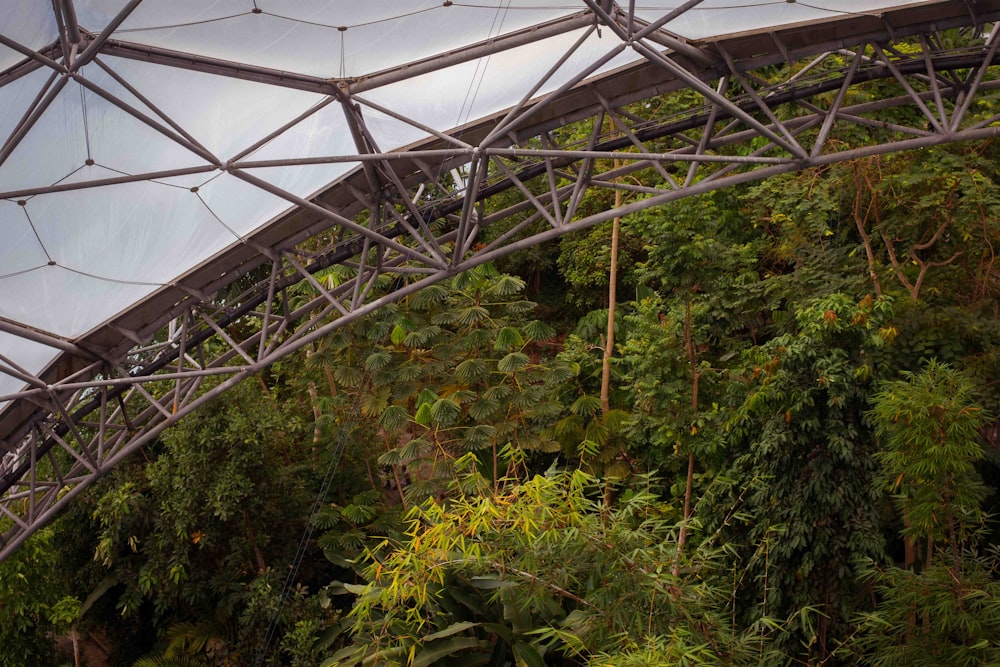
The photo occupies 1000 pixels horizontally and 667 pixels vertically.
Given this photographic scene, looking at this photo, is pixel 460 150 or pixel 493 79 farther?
pixel 493 79

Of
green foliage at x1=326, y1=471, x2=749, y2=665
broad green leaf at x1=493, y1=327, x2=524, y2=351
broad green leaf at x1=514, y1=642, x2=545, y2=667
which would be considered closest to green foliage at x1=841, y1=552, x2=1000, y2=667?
green foliage at x1=326, y1=471, x2=749, y2=665

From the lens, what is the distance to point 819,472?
28.3ft

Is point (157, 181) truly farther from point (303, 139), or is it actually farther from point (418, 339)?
point (418, 339)

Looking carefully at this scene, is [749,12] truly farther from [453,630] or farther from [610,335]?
A: [610,335]

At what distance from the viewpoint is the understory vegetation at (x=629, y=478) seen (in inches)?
268

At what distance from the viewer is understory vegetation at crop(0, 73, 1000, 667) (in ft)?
22.3

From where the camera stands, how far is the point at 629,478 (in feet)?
37.7

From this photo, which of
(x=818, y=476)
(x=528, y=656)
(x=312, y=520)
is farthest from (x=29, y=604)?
(x=818, y=476)

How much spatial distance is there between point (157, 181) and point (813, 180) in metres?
6.93

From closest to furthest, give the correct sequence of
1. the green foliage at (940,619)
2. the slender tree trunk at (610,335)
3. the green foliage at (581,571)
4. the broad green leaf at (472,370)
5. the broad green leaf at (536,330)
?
the green foliage at (940,619) < the green foliage at (581,571) < the broad green leaf at (472,370) < the broad green leaf at (536,330) < the slender tree trunk at (610,335)

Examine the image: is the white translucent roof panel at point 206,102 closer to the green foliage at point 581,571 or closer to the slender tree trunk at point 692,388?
the green foliage at point 581,571

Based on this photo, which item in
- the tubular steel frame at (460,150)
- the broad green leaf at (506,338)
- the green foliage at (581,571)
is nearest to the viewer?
the tubular steel frame at (460,150)

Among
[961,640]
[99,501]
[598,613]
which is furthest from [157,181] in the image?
[961,640]

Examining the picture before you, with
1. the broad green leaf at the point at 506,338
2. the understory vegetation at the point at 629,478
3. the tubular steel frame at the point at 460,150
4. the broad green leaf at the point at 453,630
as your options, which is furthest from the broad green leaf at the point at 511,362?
the broad green leaf at the point at 453,630
